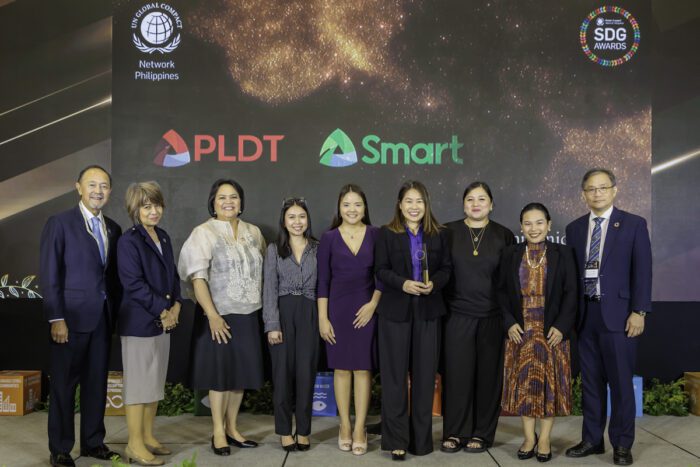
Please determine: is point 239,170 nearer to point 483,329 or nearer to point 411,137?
point 411,137

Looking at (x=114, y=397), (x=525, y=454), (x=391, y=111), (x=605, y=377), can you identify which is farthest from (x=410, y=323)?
(x=114, y=397)

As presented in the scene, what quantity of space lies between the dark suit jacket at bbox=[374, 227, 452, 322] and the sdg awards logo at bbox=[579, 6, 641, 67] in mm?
2507

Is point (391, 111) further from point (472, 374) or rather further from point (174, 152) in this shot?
point (472, 374)

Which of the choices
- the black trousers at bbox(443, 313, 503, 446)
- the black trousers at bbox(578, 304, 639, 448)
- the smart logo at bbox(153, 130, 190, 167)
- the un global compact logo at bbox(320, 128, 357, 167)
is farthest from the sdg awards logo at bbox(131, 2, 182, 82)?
the black trousers at bbox(578, 304, 639, 448)

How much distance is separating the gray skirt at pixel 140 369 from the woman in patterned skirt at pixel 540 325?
2.05 m

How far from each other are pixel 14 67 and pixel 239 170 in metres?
2.05

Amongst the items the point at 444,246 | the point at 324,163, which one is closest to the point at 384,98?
the point at 324,163

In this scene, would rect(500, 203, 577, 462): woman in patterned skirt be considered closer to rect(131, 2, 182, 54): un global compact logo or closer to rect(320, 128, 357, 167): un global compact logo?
rect(320, 128, 357, 167): un global compact logo

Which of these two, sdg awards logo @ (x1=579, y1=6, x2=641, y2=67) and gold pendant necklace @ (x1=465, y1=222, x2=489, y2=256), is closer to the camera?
gold pendant necklace @ (x1=465, y1=222, x2=489, y2=256)

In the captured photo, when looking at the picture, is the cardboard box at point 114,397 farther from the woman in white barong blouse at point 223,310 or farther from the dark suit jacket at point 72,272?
the dark suit jacket at point 72,272

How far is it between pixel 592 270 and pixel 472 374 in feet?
3.12

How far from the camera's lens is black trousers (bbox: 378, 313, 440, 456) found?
387 cm

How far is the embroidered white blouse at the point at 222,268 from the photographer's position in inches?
155

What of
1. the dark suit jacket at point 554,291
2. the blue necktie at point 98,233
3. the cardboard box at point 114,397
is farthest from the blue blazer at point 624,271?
the cardboard box at point 114,397
